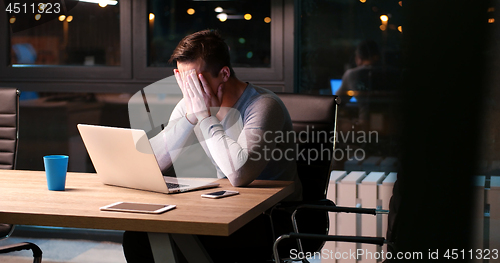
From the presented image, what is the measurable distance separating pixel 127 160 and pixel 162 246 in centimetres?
39

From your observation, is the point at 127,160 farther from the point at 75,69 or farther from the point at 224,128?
the point at 75,69

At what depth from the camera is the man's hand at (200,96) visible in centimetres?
183

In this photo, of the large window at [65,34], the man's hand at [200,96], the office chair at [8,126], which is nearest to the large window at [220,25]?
Result: the large window at [65,34]

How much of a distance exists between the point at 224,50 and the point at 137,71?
150cm

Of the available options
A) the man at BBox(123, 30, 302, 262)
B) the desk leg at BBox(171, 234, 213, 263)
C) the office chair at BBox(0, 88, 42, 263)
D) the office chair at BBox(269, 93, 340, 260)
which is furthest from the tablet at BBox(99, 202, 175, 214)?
the office chair at BBox(0, 88, 42, 263)

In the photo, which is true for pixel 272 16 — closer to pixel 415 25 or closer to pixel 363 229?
pixel 363 229

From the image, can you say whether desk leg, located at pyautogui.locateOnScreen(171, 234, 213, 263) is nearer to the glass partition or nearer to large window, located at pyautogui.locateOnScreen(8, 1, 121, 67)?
the glass partition

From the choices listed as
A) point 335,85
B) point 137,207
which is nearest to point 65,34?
point 335,85

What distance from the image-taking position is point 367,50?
3.04m

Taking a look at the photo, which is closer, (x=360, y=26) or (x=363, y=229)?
(x=363, y=229)

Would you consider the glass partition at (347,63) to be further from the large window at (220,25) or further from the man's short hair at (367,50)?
the large window at (220,25)

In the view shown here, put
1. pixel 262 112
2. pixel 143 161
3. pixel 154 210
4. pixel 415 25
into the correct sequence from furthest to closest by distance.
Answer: pixel 262 112 < pixel 143 161 < pixel 154 210 < pixel 415 25

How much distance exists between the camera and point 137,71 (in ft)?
10.7

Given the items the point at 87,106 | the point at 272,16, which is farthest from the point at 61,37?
the point at 272,16
